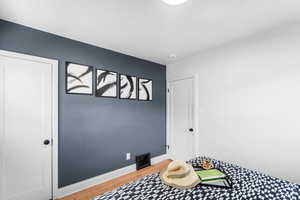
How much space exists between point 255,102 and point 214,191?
62.7 inches

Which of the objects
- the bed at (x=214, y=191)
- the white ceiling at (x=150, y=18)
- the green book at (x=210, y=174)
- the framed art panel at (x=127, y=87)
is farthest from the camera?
the framed art panel at (x=127, y=87)

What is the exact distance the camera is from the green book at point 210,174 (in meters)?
1.43

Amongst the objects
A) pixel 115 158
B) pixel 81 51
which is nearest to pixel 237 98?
pixel 115 158

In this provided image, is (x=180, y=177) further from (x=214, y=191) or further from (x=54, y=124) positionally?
(x=54, y=124)

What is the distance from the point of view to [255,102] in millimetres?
2213

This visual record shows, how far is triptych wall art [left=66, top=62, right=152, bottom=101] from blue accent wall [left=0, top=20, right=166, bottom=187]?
0.09m

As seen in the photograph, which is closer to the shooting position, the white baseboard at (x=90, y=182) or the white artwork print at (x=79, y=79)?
the white baseboard at (x=90, y=182)

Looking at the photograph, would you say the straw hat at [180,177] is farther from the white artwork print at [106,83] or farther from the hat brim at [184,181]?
the white artwork print at [106,83]

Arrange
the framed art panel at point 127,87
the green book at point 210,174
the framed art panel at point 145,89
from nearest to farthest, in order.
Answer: the green book at point 210,174, the framed art panel at point 127,87, the framed art panel at point 145,89

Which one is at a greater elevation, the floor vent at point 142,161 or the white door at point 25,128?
the white door at point 25,128

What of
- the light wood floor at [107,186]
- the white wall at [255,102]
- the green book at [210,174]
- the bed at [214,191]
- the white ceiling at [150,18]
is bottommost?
the light wood floor at [107,186]

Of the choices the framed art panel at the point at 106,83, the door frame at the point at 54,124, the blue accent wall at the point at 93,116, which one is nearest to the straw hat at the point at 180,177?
the blue accent wall at the point at 93,116

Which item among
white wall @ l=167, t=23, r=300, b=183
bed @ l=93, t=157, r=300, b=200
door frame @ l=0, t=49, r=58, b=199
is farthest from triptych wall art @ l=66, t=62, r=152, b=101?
bed @ l=93, t=157, r=300, b=200

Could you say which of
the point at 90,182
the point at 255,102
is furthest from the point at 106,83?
the point at 255,102
